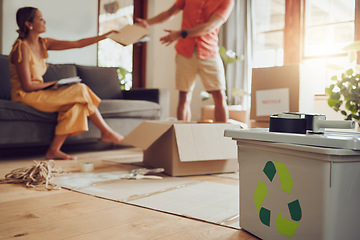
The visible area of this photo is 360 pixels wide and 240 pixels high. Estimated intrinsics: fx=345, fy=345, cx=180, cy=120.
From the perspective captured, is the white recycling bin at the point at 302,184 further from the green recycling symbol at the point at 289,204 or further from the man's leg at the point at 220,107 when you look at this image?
the man's leg at the point at 220,107

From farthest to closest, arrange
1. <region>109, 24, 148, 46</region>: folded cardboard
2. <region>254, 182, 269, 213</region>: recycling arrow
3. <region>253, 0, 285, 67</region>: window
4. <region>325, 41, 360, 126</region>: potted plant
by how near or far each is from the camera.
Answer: <region>253, 0, 285, 67</region>: window → <region>109, 24, 148, 46</region>: folded cardboard → <region>325, 41, 360, 126</region>: potted plant → <region>254, 182, 269, 213</region>: recycling arrow

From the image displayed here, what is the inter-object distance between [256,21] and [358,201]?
4064mm

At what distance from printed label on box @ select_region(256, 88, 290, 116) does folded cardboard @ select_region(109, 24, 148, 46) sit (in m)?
0.94

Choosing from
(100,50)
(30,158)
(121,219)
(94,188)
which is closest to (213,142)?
(94,188)

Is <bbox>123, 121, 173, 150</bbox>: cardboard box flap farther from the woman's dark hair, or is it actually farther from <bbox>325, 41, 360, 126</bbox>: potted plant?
the woman's dark hair

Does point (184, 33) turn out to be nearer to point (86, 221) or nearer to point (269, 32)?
point (86, 221)

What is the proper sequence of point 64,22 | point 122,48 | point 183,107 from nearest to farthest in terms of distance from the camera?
point 183,107 → point 64,22 → point 122,48

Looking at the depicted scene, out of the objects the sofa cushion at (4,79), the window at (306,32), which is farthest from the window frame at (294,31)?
the sofa cushion at (4,79)

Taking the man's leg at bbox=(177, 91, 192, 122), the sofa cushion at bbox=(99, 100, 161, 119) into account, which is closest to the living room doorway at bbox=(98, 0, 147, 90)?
the sofa cushion at bbox=(99, 100, 161, 119)

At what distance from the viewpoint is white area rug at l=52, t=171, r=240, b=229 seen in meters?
1.11

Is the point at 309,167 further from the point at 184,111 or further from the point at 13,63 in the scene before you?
the point at 13,63

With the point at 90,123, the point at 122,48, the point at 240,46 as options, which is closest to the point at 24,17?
the point at 90,123

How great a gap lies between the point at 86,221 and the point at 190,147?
0.79 metres

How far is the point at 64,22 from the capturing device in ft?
12.0
